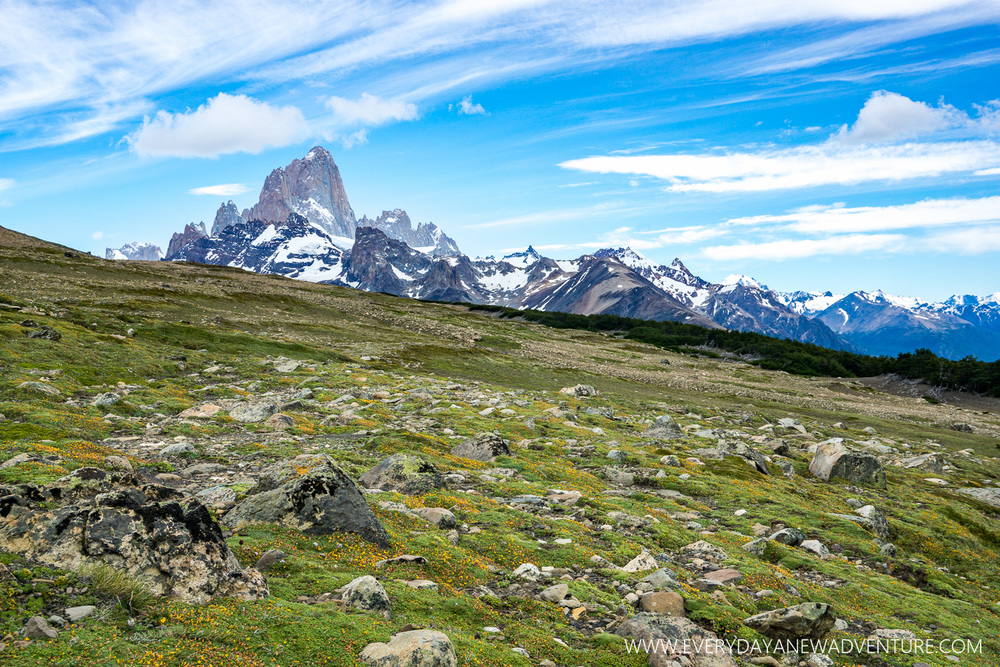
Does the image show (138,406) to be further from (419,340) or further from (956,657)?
(419,340)

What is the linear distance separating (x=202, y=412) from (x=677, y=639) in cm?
2145

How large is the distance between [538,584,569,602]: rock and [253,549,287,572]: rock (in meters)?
5.72

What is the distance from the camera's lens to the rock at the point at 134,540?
8.77 metres

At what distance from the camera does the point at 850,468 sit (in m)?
28.8

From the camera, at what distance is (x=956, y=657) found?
12492 mm

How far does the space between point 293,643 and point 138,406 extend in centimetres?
1948

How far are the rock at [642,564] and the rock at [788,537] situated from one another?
6.18 m

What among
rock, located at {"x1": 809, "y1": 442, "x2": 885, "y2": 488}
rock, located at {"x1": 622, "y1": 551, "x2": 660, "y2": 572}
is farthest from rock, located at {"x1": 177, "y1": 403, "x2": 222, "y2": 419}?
rock, located at {"x1": 809, "y1": 442, "x2": 885, "y2": 488}

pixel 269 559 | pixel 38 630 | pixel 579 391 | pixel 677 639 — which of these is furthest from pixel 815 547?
pixel 579 391

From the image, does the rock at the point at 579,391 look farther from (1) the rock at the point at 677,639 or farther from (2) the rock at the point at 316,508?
(1) the rock at the point at 677,639

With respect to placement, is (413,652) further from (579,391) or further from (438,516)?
(579,391)

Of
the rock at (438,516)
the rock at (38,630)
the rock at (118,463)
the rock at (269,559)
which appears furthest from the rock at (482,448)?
the rock at (38,630)

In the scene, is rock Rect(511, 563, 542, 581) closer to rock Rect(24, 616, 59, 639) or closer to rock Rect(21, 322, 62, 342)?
rock Rect(24, 616, 59, 639)

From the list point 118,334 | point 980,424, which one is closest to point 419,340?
point 118,334
